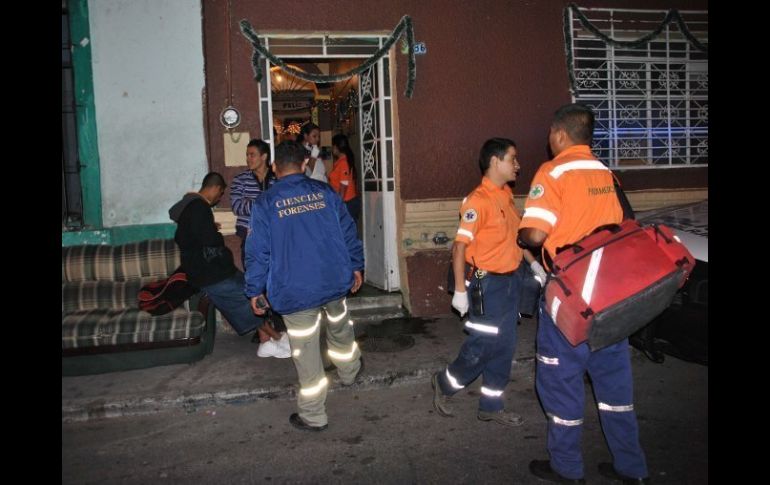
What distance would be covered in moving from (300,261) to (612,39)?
216 inches

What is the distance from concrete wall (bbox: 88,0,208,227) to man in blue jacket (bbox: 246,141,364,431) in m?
2.73

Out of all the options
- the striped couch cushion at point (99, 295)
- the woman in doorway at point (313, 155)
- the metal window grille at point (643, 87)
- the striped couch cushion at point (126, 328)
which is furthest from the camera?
the woman in doorway at point (313, 155)

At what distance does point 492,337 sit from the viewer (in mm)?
3934

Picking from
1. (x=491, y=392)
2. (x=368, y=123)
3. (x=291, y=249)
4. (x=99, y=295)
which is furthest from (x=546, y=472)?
(x=368, y=123)

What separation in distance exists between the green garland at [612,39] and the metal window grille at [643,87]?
0.05 m

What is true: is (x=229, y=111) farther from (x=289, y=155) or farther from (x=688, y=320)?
(x=688, y=320)

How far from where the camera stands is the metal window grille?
288 inches

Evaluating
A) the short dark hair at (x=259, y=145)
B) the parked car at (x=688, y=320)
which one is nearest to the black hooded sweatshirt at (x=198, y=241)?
the short dark hair at (x=259, y=145)

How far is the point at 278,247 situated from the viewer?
4016mm

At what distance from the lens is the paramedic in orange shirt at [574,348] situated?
307 centimetres

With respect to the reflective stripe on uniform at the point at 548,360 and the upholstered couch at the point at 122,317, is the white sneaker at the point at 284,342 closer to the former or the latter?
the upholstered couch at the point at 122,317
